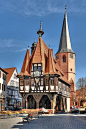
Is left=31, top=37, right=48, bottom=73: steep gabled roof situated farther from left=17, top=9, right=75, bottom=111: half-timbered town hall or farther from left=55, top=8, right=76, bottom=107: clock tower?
left=55, top=8, right=76, bottom=107: clock tower

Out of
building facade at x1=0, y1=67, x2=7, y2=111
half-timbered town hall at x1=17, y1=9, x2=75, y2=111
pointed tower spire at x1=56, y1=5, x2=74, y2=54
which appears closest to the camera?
half-timbered town hall at x1=17, y1=9, x2=75, y2=111

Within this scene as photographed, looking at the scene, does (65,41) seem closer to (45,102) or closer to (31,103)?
(45,102)

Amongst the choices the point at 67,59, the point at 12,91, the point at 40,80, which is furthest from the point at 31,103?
the point at 67,59

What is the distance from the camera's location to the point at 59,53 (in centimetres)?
6638

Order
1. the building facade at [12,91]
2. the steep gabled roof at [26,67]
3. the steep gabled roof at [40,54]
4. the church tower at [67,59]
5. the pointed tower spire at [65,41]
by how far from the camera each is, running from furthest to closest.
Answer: the pointed tower spire at [65,41] < the church tower at [67,59] < the building facade at [12,91] < the steep gabled roof at [40,54] < the steep gabled roof at [26,67]

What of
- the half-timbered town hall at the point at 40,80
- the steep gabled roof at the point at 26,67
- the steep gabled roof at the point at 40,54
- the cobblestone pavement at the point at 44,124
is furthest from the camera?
the steep gabled roof at the point at 40,54

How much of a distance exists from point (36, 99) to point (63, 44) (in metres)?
31.2

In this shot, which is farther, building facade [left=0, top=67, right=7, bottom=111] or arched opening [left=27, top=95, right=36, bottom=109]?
building facade [left=0, top=67, right=7, bottom=111]

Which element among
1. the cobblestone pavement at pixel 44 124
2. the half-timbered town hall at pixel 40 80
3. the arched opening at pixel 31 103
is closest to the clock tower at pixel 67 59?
the half-timbered town hall at pixel 40 80

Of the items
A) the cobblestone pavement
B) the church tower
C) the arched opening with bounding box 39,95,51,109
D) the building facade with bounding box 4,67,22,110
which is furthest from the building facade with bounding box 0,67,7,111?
the cobblestone pavement

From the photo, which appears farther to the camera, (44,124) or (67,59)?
(67,59)

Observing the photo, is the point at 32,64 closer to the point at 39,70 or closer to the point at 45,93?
the point at 39,70

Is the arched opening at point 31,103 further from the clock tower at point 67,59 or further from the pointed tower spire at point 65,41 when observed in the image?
the pointed tower spire at point 65,41

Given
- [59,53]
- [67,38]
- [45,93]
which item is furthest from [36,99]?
[67,38]
